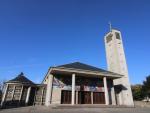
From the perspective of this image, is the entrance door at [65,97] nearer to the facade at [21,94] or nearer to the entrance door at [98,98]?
the facade at [21,94]

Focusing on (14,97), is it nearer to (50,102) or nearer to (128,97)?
(50,102)

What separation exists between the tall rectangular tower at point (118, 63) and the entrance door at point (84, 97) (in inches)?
268

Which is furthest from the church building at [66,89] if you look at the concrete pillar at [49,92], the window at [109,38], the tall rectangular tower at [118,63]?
the window at [109,38]

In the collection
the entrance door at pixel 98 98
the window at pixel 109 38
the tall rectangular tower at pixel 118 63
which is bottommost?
the entrance door at pixel 98 98

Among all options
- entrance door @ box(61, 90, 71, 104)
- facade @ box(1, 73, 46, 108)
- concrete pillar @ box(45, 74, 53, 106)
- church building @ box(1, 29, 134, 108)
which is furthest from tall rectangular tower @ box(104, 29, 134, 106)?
facade @ box(1, 73, 46, 108)

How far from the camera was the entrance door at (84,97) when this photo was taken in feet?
74.2

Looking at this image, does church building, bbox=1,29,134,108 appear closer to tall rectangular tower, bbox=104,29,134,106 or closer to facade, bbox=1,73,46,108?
facade, bbox=1,73,46,108

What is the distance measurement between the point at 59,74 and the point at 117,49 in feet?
51.7

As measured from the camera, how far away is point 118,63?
30.0m

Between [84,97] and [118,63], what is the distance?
38.3ft

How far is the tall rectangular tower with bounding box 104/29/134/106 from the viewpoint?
27234mm

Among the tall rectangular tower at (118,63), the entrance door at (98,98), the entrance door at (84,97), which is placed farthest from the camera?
the tall rectangular tower at (118,63)

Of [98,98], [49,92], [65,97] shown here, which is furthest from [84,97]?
[49,92]

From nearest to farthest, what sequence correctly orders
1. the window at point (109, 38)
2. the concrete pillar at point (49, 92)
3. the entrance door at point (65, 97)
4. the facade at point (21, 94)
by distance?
the concrete pillar at point (49, 92), the entrance door at point (65, 97), the facade at point (21, 94), the window at point (109, 38)
